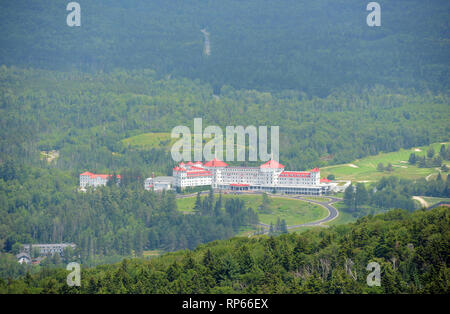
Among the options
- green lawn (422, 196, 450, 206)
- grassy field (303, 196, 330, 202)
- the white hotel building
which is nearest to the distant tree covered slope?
the white hotel building

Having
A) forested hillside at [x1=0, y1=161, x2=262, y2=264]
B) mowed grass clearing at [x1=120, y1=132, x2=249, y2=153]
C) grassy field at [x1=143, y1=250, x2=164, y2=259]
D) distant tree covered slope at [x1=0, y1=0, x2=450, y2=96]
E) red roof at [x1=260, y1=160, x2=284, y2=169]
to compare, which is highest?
distant tree covered slope at [x1=0, y1=0, x2=450, y2=96]

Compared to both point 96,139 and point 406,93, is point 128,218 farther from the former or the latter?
point 406,93

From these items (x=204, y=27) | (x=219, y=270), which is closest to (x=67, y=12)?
(x=204, y=27)

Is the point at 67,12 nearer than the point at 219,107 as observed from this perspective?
No

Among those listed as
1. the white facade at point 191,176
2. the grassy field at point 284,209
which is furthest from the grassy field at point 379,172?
the white facade at point 191,176

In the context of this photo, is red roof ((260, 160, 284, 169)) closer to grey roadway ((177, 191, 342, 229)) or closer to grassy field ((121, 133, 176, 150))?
grey roadway ((177, 191, 342, 229))

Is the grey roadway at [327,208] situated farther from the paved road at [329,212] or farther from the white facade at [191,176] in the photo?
the white facade at [191,176]

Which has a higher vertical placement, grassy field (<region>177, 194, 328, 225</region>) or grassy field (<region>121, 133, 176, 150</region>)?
grassy field (<region>121, 133, 176, 150</region>)
